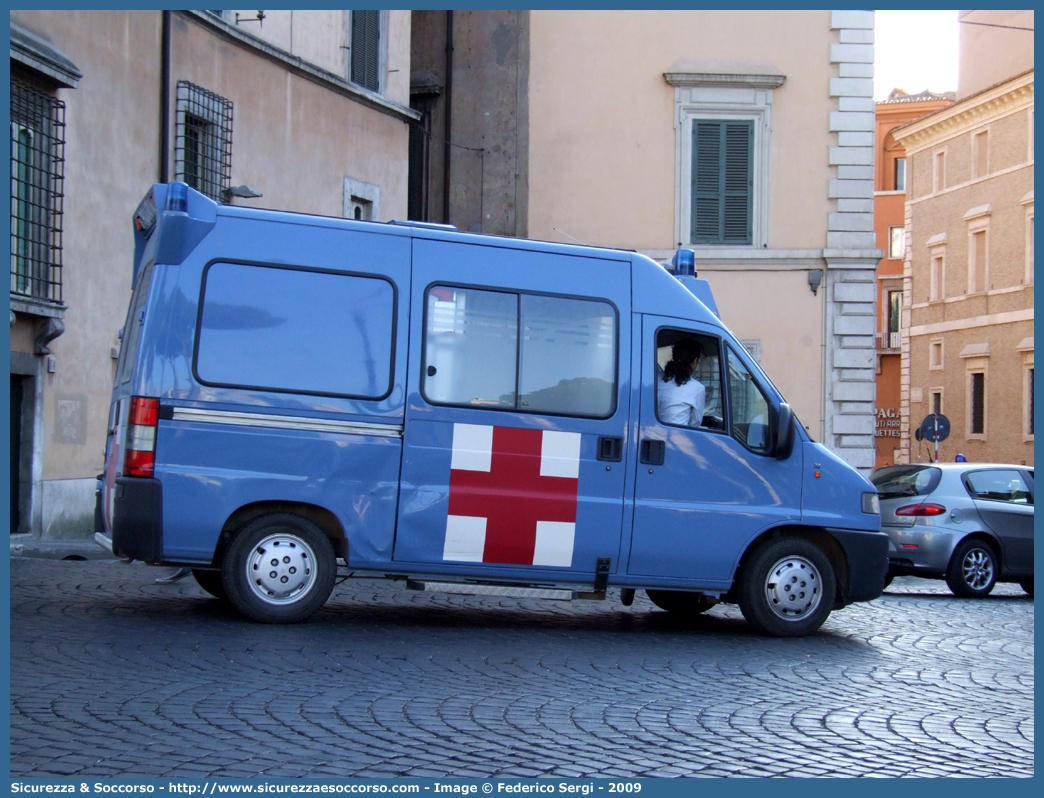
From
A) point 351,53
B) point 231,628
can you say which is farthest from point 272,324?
point 351,53

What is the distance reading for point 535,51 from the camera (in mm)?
25344

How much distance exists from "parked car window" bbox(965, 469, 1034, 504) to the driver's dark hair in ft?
20.8

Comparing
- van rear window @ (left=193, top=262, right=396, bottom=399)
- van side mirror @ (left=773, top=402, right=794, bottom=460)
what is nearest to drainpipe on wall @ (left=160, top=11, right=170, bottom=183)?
van rear window @ (left=193, top=262, right=396, bottom=399)

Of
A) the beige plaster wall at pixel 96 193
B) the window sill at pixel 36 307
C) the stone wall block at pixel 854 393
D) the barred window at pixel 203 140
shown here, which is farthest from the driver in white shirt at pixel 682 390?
the stone wall block at pixel 854 393

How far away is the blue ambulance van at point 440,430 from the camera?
329 inches

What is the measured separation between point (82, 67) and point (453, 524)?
900cm

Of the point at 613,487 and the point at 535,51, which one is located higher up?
the point at 535,51

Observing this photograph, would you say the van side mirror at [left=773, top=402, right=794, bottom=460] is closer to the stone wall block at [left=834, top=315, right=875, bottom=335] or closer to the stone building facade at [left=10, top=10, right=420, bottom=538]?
the stone building facade at [left=10, top=10, right=420, bottom=538]

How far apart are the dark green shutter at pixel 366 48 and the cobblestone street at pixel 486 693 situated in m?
12.7

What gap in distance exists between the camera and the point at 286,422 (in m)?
8.49

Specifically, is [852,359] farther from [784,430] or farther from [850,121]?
[784,430]

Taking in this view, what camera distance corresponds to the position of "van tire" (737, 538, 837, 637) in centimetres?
929

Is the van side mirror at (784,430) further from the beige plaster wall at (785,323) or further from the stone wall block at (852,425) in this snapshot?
the stone wall block at (852,425)

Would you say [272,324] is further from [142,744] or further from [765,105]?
[765,105]
